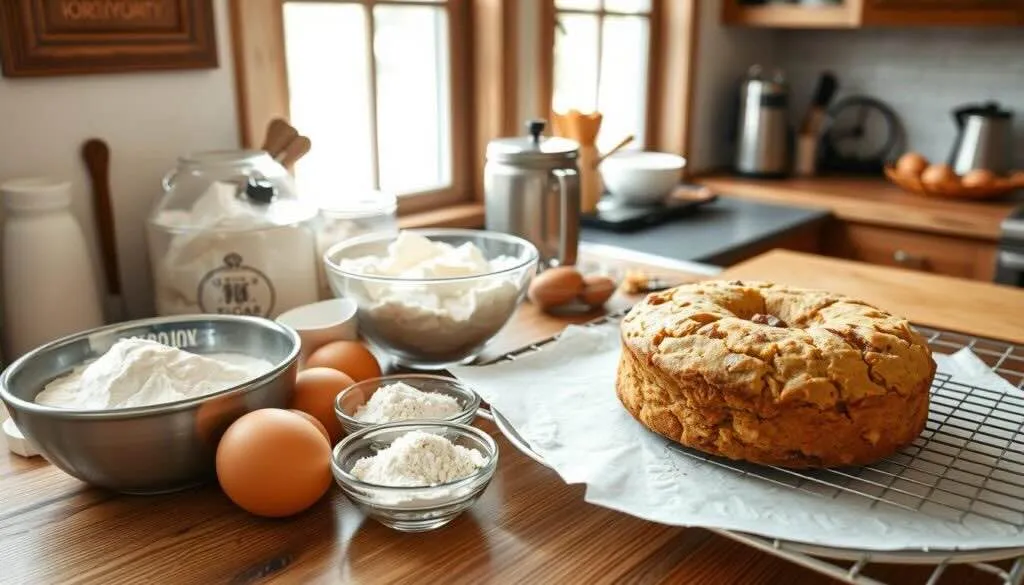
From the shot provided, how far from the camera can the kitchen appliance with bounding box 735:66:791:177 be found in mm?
2615

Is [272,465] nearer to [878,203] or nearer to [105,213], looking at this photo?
[105,213]

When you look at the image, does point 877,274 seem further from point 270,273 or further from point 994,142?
point 994,142

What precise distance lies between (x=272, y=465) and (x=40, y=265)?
1.82 ft

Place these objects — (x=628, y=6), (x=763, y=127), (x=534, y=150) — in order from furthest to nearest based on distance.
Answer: (x=763, y=127) → (x=628, y=6) → (x=534, y=150)

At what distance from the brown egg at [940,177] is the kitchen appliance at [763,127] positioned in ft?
1.40

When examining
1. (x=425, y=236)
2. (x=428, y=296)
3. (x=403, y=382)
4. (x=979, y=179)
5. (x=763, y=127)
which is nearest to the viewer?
(x=403, y=382)

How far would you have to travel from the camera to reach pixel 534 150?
4.79ft

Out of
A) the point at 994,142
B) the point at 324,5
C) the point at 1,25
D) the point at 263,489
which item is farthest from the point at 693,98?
the point at 263,489

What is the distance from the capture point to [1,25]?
3.66ft

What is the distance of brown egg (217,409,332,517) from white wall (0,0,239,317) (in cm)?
64

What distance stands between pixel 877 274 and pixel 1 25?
4.58 ft

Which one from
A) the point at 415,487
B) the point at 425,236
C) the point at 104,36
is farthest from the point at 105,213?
the point at 415,487

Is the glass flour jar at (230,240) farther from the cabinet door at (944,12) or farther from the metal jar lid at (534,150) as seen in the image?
the cabinet door at (944,12)

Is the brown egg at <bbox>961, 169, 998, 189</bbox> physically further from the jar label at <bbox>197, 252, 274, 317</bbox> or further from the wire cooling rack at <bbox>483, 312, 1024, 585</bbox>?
the jar label at <bbox>197, 252, 274, 317</bbox>
